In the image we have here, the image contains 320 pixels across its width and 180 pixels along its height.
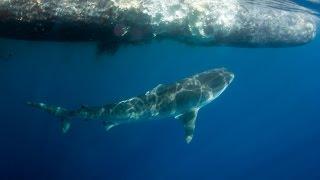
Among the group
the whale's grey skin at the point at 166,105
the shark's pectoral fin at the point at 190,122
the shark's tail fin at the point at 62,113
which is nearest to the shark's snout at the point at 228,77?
the whale's grey skin at the point at 166,105

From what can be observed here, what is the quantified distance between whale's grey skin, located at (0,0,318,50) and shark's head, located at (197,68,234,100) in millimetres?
2157

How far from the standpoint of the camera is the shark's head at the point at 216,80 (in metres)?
13.3

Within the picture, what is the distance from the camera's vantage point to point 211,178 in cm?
4238

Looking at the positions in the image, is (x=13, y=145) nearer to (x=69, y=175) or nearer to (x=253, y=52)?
(x=69, y=175)

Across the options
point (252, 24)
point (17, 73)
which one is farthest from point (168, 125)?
point (252, 24)

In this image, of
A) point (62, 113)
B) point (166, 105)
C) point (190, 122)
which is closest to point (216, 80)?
point (190, 122)

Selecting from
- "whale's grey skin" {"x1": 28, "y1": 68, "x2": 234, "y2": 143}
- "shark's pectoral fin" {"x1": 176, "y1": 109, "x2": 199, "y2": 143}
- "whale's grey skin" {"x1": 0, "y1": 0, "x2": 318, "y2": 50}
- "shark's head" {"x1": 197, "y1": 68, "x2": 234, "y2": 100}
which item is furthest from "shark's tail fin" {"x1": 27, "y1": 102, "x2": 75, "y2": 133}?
"shark's head" {"x1": 197, "y1": 68, "x2": 234, "y2": 100}

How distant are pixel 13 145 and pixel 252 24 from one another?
18.6 metres

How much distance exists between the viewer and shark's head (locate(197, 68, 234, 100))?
43.5 feet

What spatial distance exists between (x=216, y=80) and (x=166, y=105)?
211 centimetres

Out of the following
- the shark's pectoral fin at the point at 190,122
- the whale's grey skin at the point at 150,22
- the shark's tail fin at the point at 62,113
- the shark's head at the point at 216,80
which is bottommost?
the shark's tail fin at the point at 62,113

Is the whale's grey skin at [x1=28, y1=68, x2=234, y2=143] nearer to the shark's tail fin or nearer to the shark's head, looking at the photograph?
the shark's head

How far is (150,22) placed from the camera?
45.3 feet

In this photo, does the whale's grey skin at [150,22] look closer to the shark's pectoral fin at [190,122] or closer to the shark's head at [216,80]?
the shark's head at [216,80]
